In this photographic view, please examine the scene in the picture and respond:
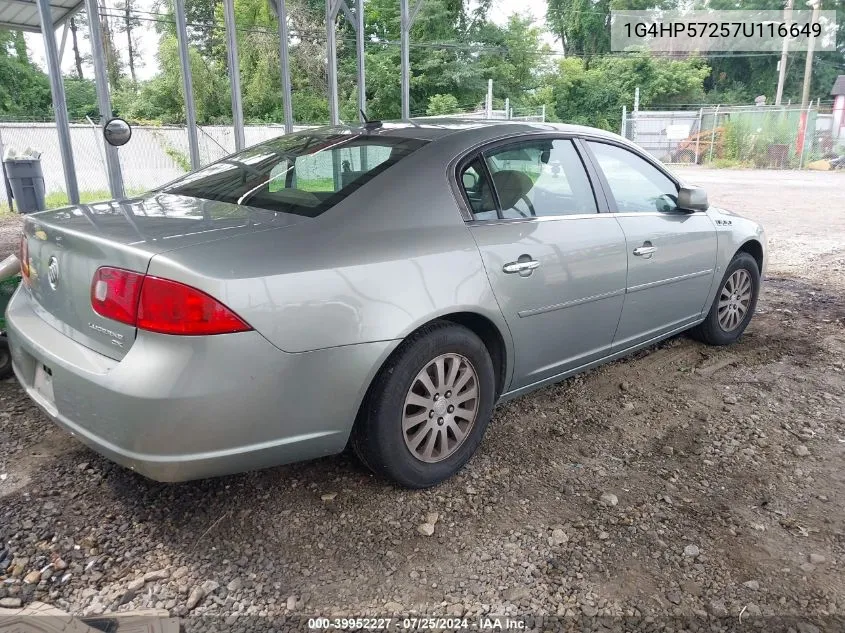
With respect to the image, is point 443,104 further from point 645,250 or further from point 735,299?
point 645,250

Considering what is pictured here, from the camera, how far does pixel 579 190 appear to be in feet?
11.3

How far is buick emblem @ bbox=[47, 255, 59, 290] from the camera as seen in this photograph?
251 cm

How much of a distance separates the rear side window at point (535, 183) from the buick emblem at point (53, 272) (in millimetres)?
1654

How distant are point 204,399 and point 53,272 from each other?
92cm

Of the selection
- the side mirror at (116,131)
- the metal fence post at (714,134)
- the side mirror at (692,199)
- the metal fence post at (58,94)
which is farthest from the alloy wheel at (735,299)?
the metal fence post at (714,134)

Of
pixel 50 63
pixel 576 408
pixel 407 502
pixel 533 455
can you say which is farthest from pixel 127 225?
pixel 50 63

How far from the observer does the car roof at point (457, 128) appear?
3096 millimetres

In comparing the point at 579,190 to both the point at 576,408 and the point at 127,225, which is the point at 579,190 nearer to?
the point at 576,408

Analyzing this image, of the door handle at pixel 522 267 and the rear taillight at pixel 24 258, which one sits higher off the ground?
the rear taillight at pixel 24 258

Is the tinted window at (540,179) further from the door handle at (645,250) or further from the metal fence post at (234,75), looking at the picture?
the metal fence post at (234,75)

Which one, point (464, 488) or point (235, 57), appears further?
point (235, 57)

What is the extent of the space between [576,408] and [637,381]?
2.03ft

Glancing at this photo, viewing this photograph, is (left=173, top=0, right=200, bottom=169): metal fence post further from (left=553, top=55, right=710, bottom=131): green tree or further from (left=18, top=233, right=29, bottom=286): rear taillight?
(left=553, top=55, right=710, bottom=131): green tree

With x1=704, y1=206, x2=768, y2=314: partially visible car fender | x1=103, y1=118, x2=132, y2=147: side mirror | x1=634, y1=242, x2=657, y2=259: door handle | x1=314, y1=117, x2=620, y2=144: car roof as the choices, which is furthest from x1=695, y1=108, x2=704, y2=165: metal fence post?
x1=314, y1=117, x2=620, y2=144: car roof
